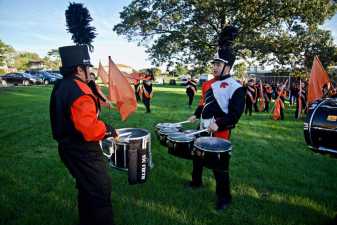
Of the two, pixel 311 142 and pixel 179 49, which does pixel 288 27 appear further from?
pixel 311 142

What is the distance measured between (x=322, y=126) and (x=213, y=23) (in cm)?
1945

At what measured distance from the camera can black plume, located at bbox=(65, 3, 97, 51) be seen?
464 centimetres

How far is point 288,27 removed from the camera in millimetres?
20109

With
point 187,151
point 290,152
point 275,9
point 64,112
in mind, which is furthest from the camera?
point 275,9

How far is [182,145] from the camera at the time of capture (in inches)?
146

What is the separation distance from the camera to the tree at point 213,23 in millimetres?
18547

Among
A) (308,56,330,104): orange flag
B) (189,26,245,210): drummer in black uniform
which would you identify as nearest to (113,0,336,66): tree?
(308,56,330,104): orange flag

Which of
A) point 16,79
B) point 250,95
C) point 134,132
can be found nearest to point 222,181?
point 134,132

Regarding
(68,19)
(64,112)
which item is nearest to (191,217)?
(64,112)

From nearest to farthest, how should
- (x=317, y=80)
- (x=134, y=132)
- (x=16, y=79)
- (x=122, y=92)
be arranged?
(x=134, y=132), (x=122, y=92), (x=317, y=80), (x=16, y=79)

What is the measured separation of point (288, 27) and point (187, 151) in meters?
20.3

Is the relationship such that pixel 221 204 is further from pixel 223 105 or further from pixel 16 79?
pixel 16 79

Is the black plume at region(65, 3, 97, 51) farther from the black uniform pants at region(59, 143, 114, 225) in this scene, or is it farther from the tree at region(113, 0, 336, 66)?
the tree at region(113, 0, 336, 66)

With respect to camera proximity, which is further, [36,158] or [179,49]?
[179,49]
